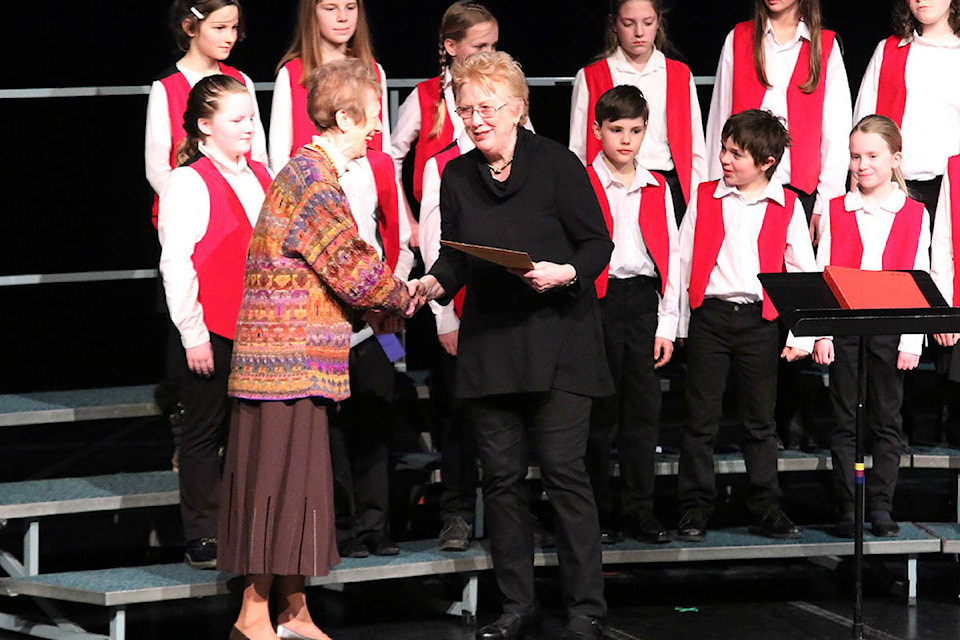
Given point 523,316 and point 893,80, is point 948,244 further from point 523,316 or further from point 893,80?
point 523,316

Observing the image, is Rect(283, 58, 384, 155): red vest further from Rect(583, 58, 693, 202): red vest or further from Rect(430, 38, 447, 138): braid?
Rect(583, 58, 693, 202): red vest

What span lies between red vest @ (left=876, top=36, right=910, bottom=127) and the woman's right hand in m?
2.37

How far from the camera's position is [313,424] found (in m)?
3.70

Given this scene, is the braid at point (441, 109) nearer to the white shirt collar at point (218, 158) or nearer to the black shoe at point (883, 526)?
the white shirt collar at point (218, 158)

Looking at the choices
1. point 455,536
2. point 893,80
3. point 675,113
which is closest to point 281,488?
point 455,536

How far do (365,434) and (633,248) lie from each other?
39.3 inches

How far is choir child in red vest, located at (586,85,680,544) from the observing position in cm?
435

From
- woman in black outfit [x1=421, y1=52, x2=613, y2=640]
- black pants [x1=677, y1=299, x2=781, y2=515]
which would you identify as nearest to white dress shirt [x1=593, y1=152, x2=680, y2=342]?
black pants [x1=677, y1=299, x2=781, y2=515]

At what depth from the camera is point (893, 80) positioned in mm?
4727

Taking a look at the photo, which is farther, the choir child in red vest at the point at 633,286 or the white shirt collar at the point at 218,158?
the choir child in red vest at the point at 633,286

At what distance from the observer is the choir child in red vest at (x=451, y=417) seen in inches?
171

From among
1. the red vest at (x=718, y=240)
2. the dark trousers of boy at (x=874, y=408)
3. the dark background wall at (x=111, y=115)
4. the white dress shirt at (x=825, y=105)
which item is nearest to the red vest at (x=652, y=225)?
the red vest at (x=718, y=240)

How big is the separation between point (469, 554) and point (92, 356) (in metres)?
3.61

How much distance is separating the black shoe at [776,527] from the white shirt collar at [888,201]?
989mm
